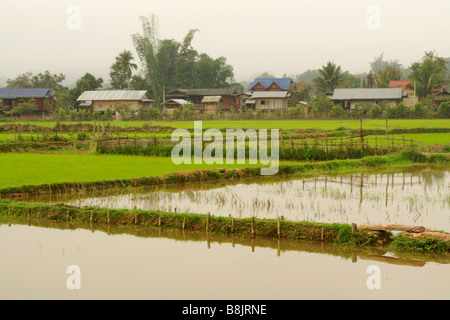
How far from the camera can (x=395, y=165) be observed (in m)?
15.7

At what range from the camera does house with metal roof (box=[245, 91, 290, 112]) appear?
41906 mm

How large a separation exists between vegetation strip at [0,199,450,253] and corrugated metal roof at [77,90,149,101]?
3260 centimetres

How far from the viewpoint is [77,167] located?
1399cm

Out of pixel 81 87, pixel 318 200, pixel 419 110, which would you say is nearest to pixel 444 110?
pixel 419 110

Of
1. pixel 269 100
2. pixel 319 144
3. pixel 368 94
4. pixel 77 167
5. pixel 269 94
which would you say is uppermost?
pixel 269 94

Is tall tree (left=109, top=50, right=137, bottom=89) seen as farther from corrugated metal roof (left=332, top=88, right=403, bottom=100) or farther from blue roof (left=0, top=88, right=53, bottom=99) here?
corrugated metal roof (left=332, top=88, right=403, bottom=100)

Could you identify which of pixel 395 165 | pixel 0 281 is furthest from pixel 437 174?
A: pixel 0 281

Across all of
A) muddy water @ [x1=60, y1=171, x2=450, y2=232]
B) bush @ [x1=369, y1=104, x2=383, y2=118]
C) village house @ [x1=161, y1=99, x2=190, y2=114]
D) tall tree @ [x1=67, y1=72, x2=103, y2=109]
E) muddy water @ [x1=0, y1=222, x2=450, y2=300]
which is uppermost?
→ tall tree @ [x1=67, y1=72, x2=103, y2=109]

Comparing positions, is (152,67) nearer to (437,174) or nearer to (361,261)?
(437,174)

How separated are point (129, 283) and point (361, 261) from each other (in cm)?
290

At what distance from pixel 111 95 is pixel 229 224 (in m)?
35.5

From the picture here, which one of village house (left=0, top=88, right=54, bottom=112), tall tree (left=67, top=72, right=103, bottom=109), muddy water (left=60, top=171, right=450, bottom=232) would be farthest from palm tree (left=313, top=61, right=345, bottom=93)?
muddy water (left=60, top=171, right=450, bottom=232)

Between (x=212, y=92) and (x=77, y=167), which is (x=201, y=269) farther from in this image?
(x=212, y=92)

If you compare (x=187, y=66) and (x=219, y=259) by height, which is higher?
(x=187, y=66)
